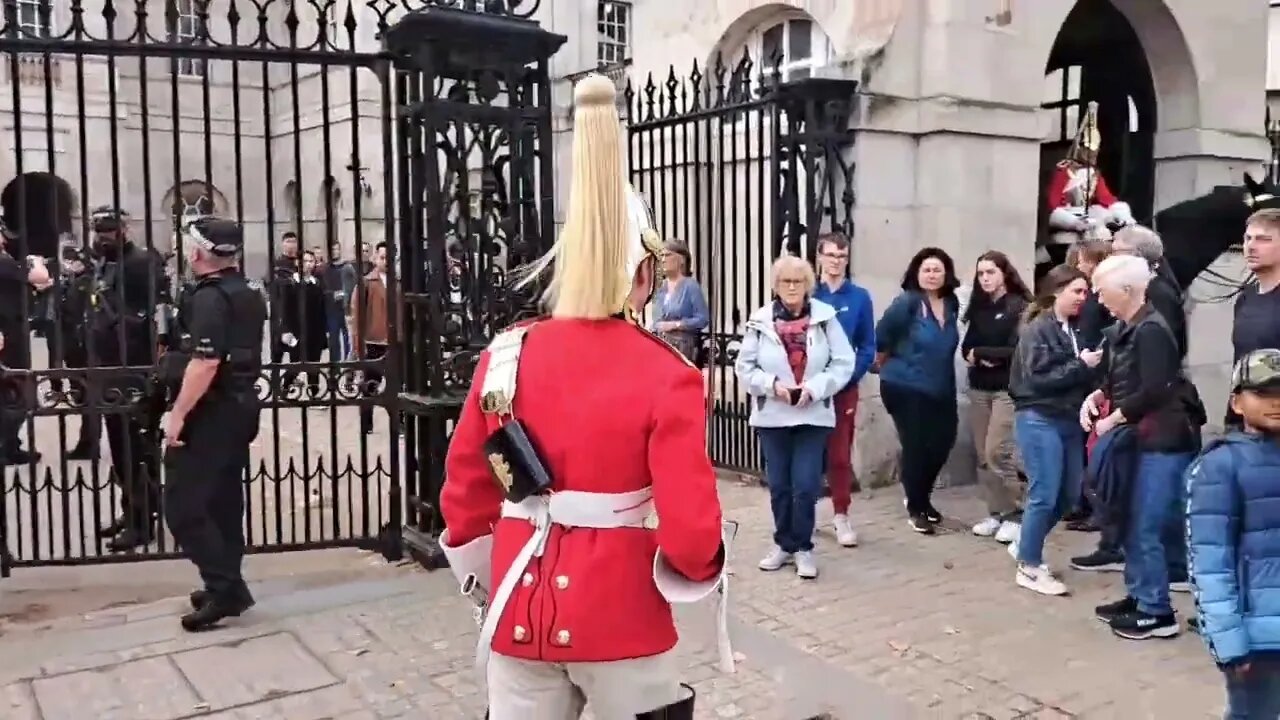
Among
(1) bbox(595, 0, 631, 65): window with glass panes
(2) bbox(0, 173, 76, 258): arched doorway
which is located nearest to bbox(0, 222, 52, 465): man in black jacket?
(2) bbox(0, 173, 76, 258): arched doorway

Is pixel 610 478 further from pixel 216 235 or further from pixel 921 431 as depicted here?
pixel 921 431

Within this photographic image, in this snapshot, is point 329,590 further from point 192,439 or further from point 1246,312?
point 1246,312

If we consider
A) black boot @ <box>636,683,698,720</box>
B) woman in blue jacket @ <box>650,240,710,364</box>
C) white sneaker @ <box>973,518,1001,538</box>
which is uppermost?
woman in blue jacket @ <box>650,240,710,364</box>

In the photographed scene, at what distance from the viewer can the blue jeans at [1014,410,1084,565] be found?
572cm

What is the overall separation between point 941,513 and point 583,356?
5.47m

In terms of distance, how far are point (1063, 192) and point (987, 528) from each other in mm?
3866

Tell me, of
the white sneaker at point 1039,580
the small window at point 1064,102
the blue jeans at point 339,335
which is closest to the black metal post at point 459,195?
the white sneaker at point 1039,580

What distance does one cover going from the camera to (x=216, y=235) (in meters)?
5.12

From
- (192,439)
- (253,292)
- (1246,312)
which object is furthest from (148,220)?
(1246,312)

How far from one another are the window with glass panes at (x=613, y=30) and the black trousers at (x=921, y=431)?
13.8m

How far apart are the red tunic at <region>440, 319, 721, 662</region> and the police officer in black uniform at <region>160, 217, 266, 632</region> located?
301cm

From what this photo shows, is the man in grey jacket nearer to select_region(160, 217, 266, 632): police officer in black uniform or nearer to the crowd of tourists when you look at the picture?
select_region(160, 217, 266, 632): police officer in black uniform

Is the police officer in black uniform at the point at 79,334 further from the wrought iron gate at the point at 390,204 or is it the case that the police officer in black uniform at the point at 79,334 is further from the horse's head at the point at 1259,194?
the horse's head at the point at 1259,194

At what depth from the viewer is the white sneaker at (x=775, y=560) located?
6.14 metres
